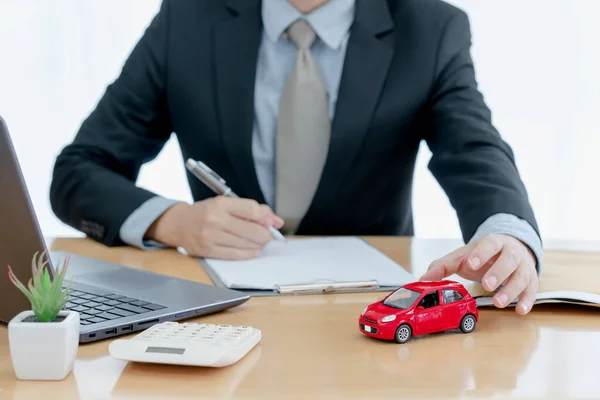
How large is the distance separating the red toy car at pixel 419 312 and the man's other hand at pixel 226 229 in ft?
1.64

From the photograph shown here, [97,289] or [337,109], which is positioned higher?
[337,109]

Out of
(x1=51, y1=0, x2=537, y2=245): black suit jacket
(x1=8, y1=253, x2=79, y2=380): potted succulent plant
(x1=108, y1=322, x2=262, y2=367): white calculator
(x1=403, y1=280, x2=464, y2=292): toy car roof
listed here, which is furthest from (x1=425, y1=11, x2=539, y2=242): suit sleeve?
(x1=8, y1=253, x2=79, y2=380): potted succulent plant

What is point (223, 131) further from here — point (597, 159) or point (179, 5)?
point (597, 159)

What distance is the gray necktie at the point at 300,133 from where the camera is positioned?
1.81 m

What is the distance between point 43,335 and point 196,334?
17 centimetres

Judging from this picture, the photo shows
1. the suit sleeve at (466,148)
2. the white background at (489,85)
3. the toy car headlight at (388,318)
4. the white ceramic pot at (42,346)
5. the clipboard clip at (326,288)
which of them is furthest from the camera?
the white background at (489,85)

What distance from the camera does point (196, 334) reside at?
32.9 inches

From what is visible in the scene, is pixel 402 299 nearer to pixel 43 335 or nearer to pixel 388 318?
pixel 388 318

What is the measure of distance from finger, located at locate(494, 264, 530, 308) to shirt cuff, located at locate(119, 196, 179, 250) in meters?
0.73

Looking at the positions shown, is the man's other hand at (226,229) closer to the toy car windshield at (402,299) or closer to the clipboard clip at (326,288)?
the clipboard clip at (326,288)

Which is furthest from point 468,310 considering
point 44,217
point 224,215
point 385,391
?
point 44,217

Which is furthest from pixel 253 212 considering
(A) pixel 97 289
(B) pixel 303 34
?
(B) pixel 303 34

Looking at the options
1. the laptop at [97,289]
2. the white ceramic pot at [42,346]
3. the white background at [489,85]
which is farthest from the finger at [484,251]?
the white background at [489,85]

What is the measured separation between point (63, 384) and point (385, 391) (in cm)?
32
